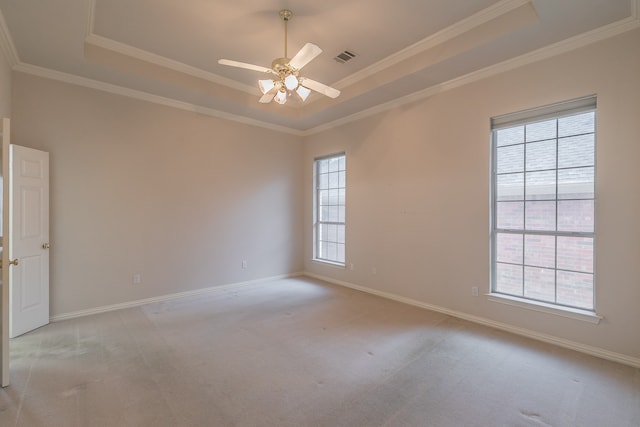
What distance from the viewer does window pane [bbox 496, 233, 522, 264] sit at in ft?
10.7

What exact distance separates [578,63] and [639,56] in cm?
41

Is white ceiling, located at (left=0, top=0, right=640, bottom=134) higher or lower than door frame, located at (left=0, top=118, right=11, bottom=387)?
higher

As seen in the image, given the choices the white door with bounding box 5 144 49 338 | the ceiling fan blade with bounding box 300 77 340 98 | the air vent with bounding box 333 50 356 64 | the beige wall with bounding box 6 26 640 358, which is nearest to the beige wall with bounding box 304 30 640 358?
the beige wall with bounding box 6 26 640 358

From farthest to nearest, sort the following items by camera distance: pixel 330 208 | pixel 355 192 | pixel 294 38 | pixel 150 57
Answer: pixel 330 208 < pixel 355 192 < pixel 150 57 < pixel 294 38

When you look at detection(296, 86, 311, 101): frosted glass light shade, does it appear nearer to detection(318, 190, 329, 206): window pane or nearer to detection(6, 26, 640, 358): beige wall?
detection(6, 26, 640, 358): beige wall

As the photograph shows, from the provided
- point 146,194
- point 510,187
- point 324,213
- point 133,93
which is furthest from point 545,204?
point 133,93

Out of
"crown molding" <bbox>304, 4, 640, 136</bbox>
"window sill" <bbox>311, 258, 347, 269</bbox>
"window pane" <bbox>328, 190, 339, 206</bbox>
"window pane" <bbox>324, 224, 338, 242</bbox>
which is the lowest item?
"window sill" <bbox>311, 258, 347, 269</bbox>

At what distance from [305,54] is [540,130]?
8.66ft

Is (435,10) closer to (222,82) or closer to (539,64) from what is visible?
(539,64)

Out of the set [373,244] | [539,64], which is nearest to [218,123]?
[373,244]

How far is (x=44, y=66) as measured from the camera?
331 cm

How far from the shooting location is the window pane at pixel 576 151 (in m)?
2.80

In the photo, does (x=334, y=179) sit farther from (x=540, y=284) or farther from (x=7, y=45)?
(x=7, y=45)

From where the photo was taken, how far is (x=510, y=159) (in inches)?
131
